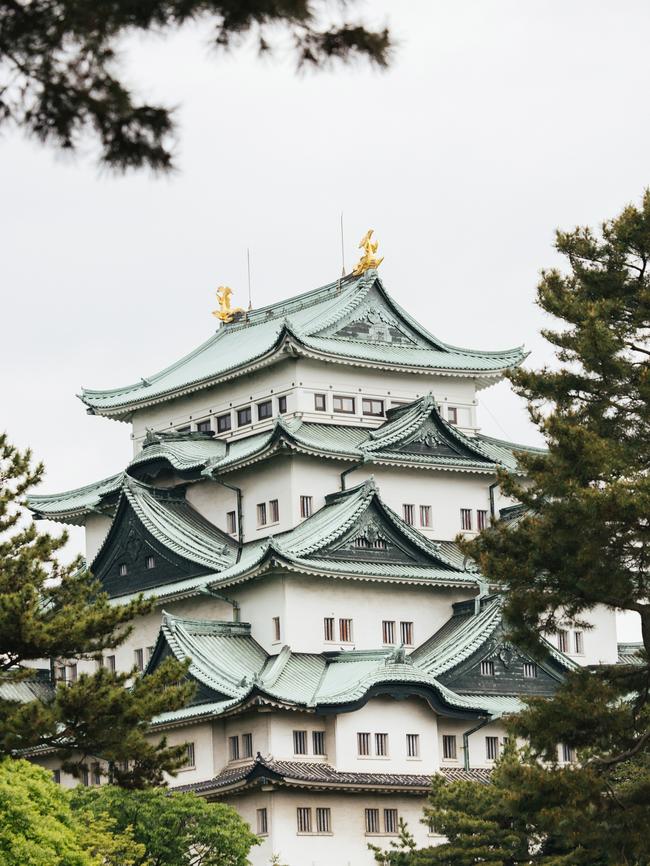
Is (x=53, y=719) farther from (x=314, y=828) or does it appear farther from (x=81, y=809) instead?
(x=314, y=828)

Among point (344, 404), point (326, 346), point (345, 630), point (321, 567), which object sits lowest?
point (345, 630)

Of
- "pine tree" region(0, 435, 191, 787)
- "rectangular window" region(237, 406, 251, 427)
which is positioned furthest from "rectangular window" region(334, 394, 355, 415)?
"pine tree" region(0, 435, 191, 787)

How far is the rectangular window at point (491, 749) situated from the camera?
5288 centimetres

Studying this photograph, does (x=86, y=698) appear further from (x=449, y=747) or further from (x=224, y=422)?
(x=224, y=422)

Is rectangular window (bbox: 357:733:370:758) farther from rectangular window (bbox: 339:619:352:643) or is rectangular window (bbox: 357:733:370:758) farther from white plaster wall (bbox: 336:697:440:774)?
rectangular window (bbox: 339:619:352:643)

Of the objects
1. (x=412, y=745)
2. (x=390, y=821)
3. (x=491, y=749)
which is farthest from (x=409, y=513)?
(x=390, y=821)

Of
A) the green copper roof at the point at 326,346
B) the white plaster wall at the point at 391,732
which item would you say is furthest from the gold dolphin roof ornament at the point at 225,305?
the white plaster wall at the point at 391,732

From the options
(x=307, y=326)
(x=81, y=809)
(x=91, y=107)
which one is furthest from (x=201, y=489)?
(x=91, y=107)

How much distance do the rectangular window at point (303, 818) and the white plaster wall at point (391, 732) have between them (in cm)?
151

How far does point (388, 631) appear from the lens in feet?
181

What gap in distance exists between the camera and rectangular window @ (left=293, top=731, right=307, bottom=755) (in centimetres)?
4991

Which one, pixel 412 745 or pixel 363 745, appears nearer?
pixel 363 745

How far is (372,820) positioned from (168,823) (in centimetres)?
927

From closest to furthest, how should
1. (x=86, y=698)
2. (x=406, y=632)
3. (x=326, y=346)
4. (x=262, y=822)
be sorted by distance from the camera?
(x=86, y=698) < (x=262, y=822) < (x=406, y=632) < (x=326, y=346)
